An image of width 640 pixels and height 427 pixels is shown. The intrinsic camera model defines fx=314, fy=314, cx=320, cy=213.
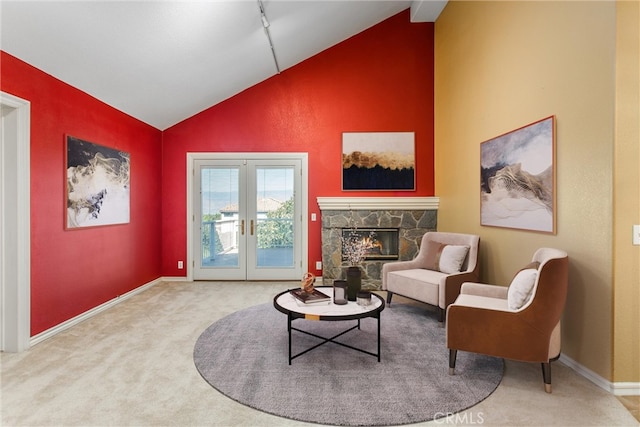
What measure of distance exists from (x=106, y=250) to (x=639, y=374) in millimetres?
5212

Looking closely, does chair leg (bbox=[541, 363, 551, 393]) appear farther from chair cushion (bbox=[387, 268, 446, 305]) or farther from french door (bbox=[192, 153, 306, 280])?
french door (bbox=[192, 153, 306, 280])

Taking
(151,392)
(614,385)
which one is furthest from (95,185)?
(614,385)

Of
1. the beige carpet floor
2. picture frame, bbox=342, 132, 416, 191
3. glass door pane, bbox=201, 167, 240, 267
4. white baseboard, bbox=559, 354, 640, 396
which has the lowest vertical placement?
the beige carpet floor

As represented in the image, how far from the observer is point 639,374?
83.7 inches

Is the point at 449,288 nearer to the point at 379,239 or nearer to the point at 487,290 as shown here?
the point at 487,290

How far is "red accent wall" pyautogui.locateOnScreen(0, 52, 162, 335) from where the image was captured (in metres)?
2.89

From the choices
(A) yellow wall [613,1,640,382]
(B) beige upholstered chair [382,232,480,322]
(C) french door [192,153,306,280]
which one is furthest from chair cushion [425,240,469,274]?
(C) french door [192,153,306,280]

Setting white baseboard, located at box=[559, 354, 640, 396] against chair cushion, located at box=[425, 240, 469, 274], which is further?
chair cushion, located at box=[425, 240, 469, 274]

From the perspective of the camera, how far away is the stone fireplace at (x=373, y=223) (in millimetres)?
4941

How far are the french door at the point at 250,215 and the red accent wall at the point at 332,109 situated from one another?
22cm

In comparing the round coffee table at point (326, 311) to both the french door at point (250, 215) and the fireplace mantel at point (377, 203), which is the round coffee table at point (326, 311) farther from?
the french door at point (250, 215)

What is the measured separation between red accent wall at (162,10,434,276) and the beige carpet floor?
2894 mm

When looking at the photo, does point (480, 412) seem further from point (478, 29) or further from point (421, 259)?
point (478, 29)

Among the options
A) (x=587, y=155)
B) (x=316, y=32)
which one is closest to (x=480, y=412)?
(x=587, y=155)
